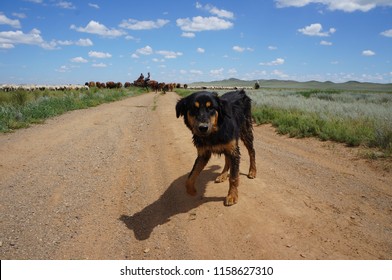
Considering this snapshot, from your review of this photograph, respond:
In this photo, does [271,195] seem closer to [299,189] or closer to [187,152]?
[299,189]

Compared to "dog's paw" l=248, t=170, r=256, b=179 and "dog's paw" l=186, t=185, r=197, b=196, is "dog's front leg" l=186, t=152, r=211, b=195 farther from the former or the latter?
"dog's paw" l=248, t=170, r=256, b=179

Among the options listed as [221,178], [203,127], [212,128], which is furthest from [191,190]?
[203,127]

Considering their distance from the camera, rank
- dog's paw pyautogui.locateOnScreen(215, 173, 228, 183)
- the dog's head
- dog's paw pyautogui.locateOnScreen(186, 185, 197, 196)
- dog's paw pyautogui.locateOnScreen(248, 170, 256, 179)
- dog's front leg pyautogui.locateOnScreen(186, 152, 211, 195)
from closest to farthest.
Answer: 1. the dog's head
2. dog's front leg pyautogui.locateOnScreen(186, 152, 211, 195)
3. dog's paw pyautogui.locateOnScreen(186, 185, 197, 196)
4. dog's paw pyautogui.locateOnScreen(215, 173, 228, 183)
5. dog's paw pyautogui.locateOnScreen(248, 170, 256, 179)

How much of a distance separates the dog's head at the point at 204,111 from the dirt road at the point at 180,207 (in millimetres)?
1252

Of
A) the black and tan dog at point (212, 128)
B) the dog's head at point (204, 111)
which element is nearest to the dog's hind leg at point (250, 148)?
the black and tan dog at point (212, 128)

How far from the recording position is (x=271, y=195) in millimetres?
5117

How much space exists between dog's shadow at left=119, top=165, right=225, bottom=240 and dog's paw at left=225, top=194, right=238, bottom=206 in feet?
0.76

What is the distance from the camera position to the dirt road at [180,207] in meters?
3.77

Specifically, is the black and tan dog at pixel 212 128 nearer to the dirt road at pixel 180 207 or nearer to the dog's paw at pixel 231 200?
the dog's paw at pixel 231 200

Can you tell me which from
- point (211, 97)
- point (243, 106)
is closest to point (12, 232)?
point (211, 97)

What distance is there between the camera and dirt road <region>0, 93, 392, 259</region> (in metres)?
3.77

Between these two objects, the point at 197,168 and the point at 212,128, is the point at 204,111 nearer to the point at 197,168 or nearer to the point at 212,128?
the point at 212,128

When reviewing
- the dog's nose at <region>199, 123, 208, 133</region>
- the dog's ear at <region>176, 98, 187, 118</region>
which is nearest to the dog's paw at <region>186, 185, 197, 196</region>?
the dog's ear at <region>176, 98, 187, 118</region>

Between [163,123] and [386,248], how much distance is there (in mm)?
9974
